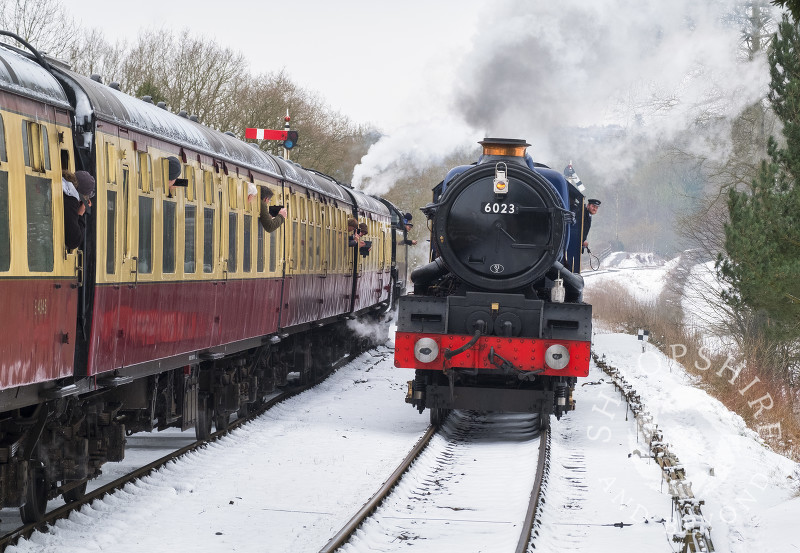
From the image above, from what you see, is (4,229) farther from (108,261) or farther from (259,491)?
(259,491)

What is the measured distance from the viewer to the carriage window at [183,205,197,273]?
33.6ft

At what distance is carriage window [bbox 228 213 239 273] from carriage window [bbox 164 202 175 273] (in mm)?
2078

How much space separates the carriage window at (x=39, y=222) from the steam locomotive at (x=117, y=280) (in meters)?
0.01

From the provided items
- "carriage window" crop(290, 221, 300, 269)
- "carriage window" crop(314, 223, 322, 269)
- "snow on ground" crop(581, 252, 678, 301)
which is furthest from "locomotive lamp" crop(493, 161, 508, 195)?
"snow on ground" crop(581, 252, 678, 301)

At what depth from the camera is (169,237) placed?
31.8 ft

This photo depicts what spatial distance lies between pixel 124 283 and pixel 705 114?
27.4 m

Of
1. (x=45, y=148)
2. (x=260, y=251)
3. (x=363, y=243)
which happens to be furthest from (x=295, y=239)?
(x=45, y=148)

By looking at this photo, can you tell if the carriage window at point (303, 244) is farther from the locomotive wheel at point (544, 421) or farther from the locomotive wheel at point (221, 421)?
the locomotive wheel at point (544, 421)

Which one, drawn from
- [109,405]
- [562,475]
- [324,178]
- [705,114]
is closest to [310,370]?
[324,178]

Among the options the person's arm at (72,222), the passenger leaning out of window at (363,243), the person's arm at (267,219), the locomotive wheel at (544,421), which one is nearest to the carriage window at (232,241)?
the person's arm at (267,219)

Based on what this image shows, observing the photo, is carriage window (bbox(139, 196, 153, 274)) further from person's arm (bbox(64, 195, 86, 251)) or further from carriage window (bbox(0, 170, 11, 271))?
carriage window (bbox(0, 170, 11, 271))

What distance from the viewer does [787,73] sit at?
66.0 feet

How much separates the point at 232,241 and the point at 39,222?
5.23 meters

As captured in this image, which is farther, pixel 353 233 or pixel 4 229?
pixel 353 233
